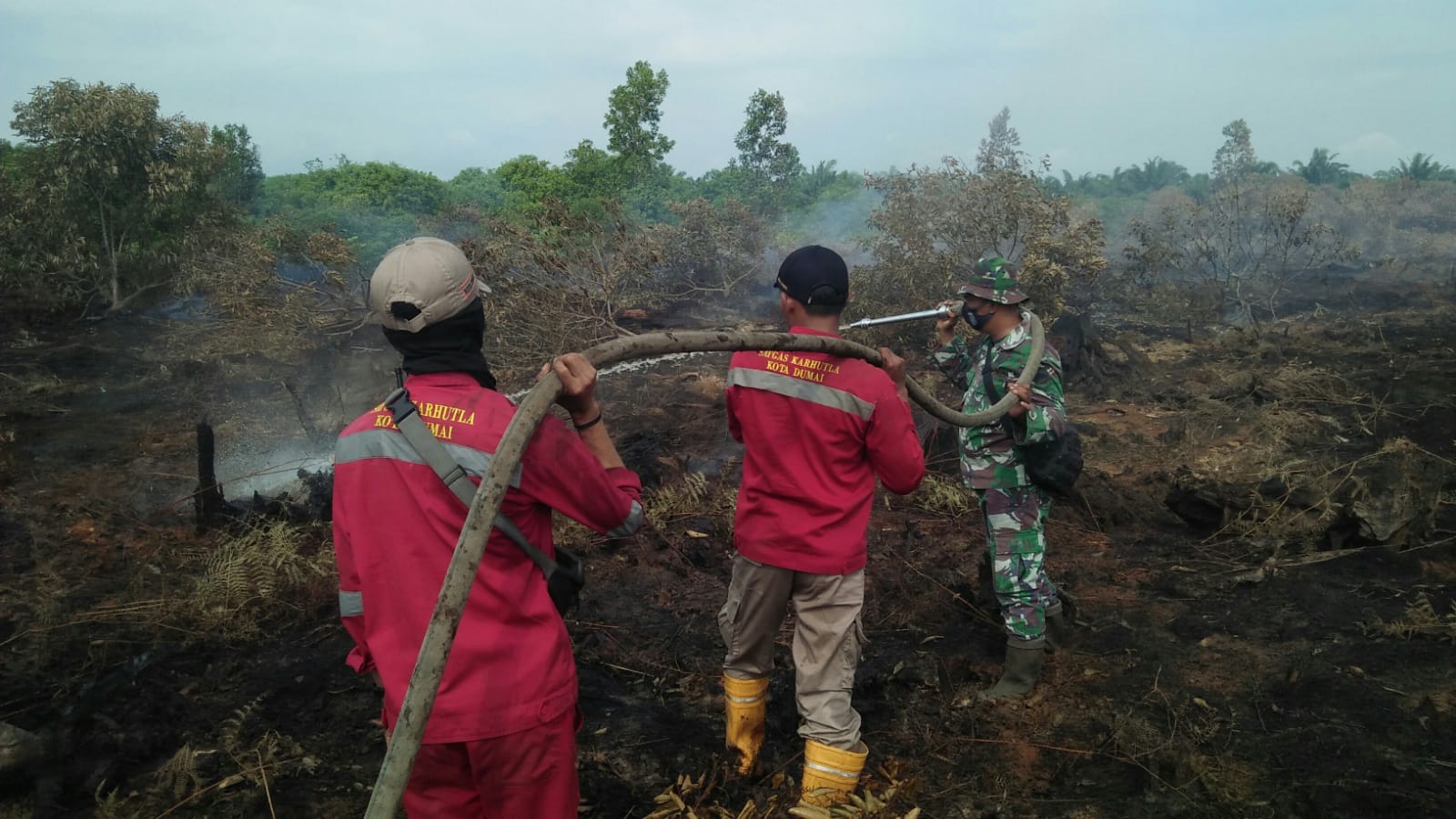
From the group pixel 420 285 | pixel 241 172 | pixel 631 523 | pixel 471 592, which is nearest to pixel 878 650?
pixel 631 523

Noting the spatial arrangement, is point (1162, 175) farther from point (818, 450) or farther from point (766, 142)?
point (818, 450)

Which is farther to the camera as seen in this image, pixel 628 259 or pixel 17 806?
pixel 628 259

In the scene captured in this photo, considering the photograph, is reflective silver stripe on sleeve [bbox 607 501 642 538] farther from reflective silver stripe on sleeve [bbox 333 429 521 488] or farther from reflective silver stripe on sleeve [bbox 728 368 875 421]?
reflective silver stripe on sleeve [bbox 728 368 875 421]

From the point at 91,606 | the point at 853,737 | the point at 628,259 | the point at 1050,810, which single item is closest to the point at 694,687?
the point at 853,737

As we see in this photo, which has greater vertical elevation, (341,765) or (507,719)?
(507,719)

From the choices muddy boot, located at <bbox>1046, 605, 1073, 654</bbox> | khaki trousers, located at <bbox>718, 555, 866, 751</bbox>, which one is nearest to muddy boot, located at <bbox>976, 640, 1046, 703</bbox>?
muddy boot, located at <bbox>1046, 605, 1073, 654</bbox>

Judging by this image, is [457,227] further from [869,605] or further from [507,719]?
[507,719]

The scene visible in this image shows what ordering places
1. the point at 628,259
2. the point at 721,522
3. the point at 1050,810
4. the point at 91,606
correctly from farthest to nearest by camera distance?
1. the point at 628,259
2. the point at 721,522
3. the point at 91,606
4. the point at 1050,810

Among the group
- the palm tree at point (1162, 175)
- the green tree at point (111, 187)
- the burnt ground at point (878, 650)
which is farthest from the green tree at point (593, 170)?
the palm tree at point (1162, 175)

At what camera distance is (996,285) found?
4047 millimetres

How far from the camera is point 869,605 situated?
5164 mm

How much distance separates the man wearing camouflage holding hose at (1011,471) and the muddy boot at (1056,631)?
13.8 inches

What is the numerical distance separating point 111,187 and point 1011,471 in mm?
14635

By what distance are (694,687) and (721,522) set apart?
2.42 meters
